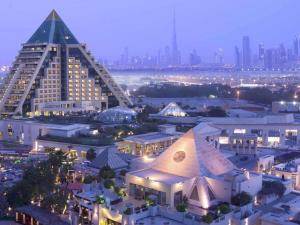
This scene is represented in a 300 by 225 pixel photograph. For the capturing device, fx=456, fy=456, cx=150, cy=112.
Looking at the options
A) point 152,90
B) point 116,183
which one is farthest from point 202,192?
point 152,90

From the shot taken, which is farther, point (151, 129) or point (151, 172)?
point (151, 129)

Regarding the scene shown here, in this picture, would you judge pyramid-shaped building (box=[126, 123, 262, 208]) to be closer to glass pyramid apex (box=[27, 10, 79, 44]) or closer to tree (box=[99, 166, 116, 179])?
tree (box=[99, 166, 116, 179])

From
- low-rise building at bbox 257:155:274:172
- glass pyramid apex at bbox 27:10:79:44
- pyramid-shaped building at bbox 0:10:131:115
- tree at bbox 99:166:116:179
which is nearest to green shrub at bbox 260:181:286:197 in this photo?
low-rise building at bbox 257:155:274:172

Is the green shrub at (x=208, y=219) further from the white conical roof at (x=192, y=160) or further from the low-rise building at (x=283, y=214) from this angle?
the white conical roof at (x=192, y=160)

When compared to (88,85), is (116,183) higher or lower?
lower

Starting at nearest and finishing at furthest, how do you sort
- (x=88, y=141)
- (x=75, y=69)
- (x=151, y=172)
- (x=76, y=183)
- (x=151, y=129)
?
1. (x=151, y=172)
2. (x=76, y=183)
3. (x=88, y=141)
4. (x=151, y=129)
5. (x=75, y=69)

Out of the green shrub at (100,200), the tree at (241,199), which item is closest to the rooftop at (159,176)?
the tree at (241,199)

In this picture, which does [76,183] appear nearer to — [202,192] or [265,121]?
[202,192]
